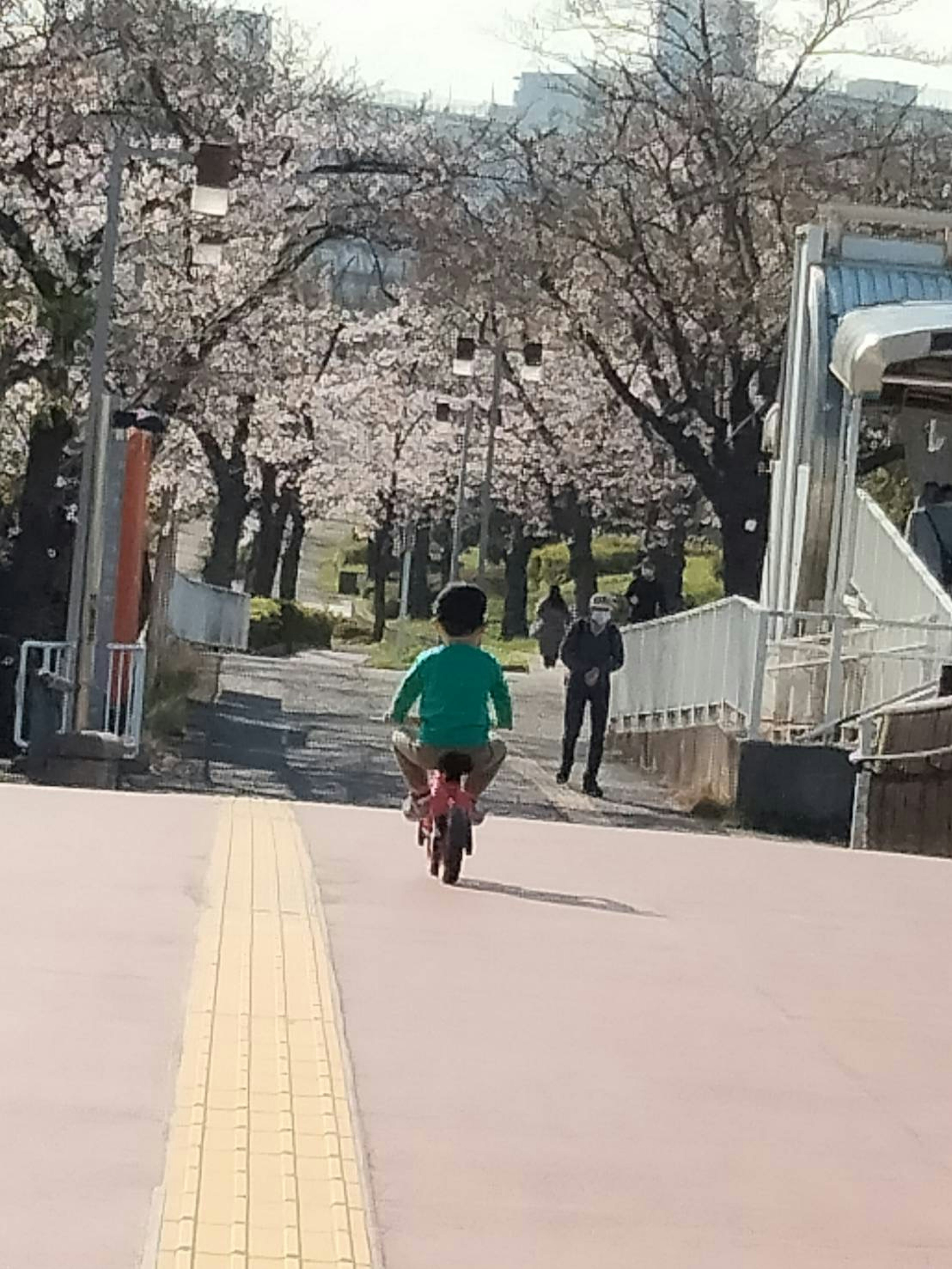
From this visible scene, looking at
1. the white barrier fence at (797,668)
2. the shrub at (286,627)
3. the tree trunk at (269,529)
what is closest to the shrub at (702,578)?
the shrub at (286,627)

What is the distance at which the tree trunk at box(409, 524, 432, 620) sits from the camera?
54844 mm

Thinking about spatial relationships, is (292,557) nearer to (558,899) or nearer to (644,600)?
(644,600)

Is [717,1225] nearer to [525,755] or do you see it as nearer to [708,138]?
[525,755]

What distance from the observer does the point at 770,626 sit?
58.7 ft

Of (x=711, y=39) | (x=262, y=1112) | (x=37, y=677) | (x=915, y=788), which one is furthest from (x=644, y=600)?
(x=262, y=1112)

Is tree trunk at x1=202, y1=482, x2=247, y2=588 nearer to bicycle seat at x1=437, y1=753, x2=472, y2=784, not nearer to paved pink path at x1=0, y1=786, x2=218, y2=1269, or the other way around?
paved pink path at x1=0, y1=786, x2=218, y2=1269

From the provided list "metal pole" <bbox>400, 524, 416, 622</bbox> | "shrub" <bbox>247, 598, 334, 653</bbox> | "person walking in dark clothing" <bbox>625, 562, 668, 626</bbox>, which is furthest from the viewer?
"metal pole" <bbox>400, 524, 416, 622</bbox>

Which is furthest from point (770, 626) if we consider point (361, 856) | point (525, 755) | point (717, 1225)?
point (717, 1225)

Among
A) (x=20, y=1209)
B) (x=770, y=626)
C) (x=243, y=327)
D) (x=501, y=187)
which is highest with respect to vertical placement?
(x=501, y=187)

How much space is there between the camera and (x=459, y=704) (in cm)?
929

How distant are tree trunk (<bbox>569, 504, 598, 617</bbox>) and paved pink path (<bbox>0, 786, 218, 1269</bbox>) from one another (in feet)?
111

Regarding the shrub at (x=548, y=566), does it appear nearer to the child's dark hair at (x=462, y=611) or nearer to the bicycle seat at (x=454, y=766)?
the child's dark hair at (x=462, y=611)

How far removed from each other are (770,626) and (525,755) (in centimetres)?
546

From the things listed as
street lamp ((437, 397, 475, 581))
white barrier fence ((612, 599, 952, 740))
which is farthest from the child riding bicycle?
street lamp ((437, 397, 475, 581))
